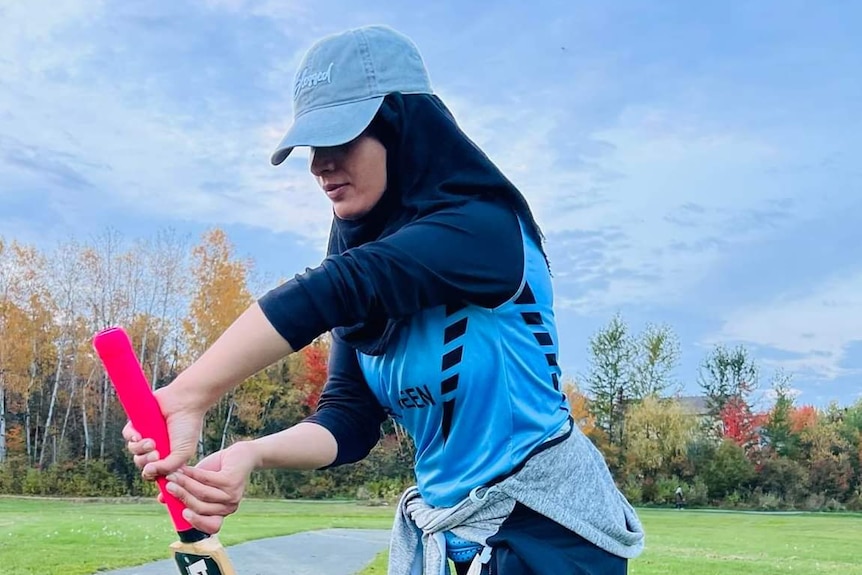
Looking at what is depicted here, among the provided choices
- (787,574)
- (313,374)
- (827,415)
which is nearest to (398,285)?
(787,574)

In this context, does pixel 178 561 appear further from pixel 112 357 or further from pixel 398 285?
pixel 398 285

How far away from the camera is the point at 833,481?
3681 cm

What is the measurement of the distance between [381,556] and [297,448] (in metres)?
9.76

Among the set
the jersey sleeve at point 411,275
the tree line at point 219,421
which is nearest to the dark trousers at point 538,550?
the jersey sleeve at point 411,275

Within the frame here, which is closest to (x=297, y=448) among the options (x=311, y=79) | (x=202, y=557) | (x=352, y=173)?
(x=202, y=557)

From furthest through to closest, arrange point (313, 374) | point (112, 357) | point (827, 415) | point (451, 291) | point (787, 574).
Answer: point (827, 415), point (313, 374), point (787, 574), point (451, 291), point (112, 357)

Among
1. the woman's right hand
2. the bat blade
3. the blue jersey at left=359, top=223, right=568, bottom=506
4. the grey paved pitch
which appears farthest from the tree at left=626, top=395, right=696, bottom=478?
the woman's right hand

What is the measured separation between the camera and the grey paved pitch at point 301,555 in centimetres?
932

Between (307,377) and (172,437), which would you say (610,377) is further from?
(172,437)

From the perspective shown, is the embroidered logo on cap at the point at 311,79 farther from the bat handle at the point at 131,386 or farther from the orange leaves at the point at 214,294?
the orange leaves at the point at 214,294

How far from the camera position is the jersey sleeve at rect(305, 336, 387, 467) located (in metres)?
2.12

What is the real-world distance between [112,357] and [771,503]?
121 feet

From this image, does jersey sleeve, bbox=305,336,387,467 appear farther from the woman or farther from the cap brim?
the cap brim

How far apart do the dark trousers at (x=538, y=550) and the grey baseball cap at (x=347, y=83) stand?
791 mm
